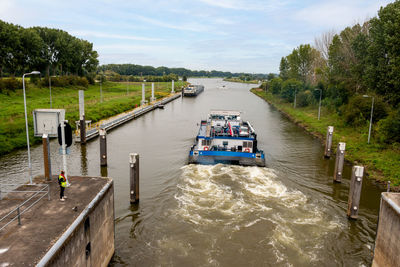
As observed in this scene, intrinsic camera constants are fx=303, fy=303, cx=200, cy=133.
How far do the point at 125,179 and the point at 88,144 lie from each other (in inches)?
410

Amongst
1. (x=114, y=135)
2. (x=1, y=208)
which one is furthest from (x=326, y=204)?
(x=114, y=135)

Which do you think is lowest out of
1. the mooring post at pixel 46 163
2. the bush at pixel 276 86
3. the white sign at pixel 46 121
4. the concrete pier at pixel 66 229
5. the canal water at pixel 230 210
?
the canal water at pixel 230 210

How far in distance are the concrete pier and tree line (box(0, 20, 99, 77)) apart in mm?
57587

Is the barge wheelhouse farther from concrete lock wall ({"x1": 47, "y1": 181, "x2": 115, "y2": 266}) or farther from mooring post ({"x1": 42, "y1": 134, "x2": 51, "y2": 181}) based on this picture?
mooring post ({"x1": 42, "y1": 134, "x2": 51, "y2": 181})

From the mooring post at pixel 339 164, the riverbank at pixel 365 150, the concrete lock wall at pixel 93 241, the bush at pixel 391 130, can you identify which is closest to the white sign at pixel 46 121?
the concrete lock wall at pixel 93 241

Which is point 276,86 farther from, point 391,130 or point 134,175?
point 134,175

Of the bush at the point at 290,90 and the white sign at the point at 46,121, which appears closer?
the white sign at the point at 46,121

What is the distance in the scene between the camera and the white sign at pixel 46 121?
1302 cm

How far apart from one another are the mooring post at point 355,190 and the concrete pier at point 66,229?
11.3m

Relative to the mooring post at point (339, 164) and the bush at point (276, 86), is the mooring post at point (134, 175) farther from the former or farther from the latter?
the bush at point (276, 86)

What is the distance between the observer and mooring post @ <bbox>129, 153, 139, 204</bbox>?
15447 millimetres

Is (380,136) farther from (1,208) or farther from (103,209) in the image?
(1,208)

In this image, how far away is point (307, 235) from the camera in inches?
545

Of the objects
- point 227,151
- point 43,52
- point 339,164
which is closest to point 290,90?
point 227,151
